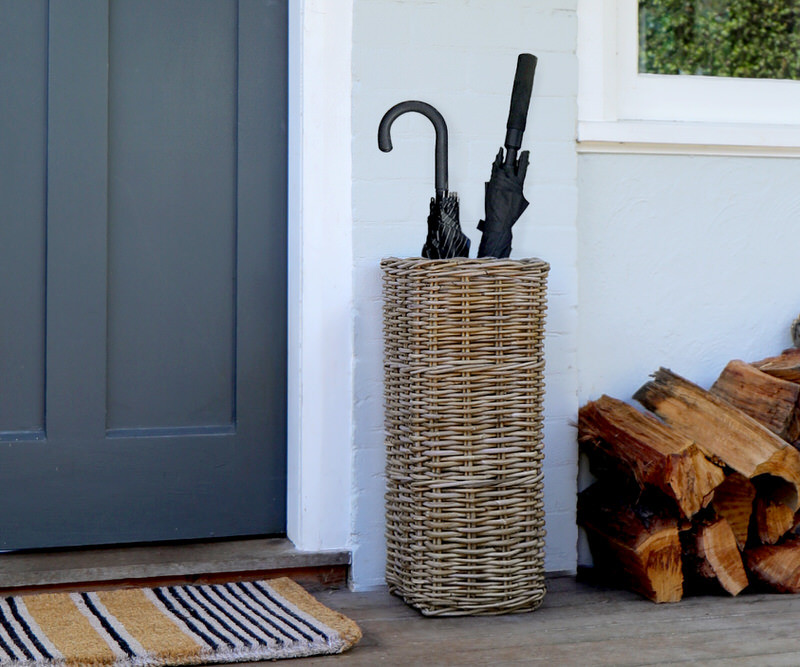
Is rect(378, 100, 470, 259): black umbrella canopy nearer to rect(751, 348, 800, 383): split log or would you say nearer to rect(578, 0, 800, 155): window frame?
rect(578, 0, 800, 155): window frame

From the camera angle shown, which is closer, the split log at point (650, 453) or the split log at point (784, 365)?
the split log at point (650, 453)

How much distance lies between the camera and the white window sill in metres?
2.38

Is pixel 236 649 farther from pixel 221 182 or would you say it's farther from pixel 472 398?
pixel 221 182

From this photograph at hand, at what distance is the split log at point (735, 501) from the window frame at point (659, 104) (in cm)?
85

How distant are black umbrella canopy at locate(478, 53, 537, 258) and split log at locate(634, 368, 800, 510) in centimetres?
54

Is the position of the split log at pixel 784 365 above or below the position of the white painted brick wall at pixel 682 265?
below

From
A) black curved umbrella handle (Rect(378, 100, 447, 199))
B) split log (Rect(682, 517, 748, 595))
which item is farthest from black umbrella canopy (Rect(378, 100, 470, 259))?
split log (Rect(682, 517, 748, 595))

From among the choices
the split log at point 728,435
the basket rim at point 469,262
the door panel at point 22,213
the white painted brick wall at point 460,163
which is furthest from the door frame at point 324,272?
the split log at point 728,435

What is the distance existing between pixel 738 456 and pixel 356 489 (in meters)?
0.84

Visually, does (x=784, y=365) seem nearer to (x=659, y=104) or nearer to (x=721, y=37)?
(x=659, y=104)

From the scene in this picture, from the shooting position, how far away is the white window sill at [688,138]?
2.38 metres

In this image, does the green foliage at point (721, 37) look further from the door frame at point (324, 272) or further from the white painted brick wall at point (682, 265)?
the door frame at point (324, 272)

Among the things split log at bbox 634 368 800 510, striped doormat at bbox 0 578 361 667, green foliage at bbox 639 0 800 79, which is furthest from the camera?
green foliage at bbox 639 0 800 79

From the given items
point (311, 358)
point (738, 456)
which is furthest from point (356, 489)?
point (738, 456)
